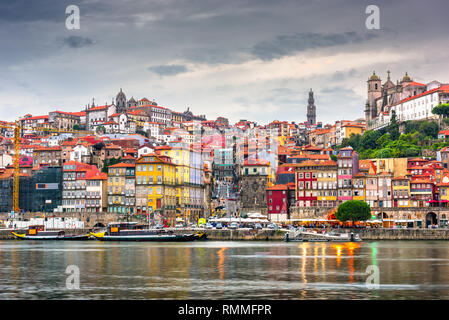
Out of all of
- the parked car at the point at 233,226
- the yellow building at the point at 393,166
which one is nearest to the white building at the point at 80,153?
the parked car at the point at 233,226

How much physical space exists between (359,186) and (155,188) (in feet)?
105

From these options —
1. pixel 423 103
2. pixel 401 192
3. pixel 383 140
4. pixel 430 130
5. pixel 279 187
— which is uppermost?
pixel 423 103

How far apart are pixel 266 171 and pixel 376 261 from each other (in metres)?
62.6

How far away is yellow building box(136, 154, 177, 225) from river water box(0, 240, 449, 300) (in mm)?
39038

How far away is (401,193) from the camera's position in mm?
103375

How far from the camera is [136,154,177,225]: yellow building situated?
108 meters

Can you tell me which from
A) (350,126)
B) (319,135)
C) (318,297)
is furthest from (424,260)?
(319,135)

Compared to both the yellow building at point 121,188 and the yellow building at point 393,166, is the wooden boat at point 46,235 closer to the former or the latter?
the yellow building at point 121,188

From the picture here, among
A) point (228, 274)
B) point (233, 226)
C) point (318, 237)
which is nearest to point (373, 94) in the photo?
point (233, 226)

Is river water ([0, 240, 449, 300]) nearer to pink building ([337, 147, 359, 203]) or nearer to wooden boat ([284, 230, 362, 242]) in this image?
wooden boat ([284, 230, 362, 242])

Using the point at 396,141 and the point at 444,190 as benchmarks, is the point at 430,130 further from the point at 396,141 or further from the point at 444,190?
the point at 444,190

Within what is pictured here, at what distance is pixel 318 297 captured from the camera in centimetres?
3597

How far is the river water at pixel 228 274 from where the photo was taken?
3784 cm
